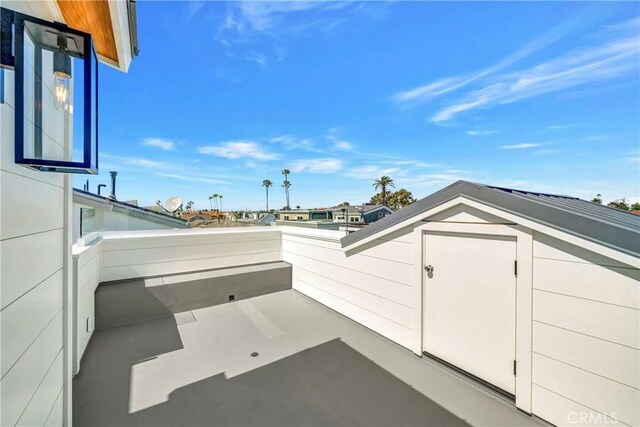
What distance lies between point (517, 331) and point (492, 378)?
54 cm

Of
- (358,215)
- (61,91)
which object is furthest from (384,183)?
(61,91)

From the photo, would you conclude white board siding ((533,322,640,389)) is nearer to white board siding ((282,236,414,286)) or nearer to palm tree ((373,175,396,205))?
white board siding ((282,236,414,286))

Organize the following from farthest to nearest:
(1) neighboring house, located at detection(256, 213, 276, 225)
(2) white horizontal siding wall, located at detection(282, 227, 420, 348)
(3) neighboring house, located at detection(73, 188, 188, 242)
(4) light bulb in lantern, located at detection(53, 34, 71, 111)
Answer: (1) neighboring house, located at detection(256, 213, 276, 225)
(3) neighboring house, located at detection(73, 188, 188, 242)
(2) white horizontal siding wall, located at detection(282, 227, 420, 348)
(4) light bulb in lantern, located at detection(53, 34, 71, 111)

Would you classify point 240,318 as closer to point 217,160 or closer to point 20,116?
point 20,116

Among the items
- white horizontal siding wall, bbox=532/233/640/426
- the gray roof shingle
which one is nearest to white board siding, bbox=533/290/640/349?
white horizontal siding wall, bbox=532/233/640/426

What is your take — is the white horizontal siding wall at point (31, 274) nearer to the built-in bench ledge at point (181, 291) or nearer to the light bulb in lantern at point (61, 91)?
the light bulb in lantern at point (61, 91)

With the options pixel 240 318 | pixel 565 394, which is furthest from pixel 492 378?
pixel 240 318

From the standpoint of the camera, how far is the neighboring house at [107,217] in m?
2.83

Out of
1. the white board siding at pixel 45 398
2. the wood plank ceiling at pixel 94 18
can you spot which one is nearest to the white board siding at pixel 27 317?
the white board siding at pixel 45 398

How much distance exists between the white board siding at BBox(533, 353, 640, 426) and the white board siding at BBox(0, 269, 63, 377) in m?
2.95

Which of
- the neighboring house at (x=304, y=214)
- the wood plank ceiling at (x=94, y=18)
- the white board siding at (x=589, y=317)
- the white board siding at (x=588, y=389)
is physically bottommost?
the white board siding at (x=588, y=389)

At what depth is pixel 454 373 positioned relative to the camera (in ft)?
7.56

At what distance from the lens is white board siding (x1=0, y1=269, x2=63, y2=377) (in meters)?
0.81

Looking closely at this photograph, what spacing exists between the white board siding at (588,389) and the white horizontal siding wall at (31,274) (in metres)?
2.93
